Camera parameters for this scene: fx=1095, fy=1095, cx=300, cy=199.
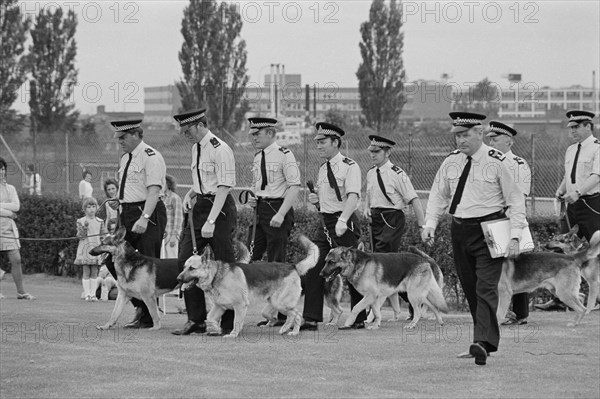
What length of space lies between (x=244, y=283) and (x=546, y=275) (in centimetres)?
363

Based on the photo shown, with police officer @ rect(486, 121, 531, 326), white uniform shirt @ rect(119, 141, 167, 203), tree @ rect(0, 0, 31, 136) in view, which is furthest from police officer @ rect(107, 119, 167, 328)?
tree @ rect(0, 0, 31, 136)

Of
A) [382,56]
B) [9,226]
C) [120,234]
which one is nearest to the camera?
[120,234]

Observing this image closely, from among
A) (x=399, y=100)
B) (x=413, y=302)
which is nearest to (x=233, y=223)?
(x=413, y=302)

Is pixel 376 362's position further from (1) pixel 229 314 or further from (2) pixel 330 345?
(1) pixel 229 314

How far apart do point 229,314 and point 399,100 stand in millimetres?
38725

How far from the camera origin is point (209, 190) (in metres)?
11.7

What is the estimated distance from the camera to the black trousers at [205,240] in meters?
11.7

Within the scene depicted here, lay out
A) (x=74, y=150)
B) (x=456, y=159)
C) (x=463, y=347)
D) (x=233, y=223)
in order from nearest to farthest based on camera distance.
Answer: (x=456, y=159) < (x=463, y=347) < (x=233, y=223) < (x=74, y=150)

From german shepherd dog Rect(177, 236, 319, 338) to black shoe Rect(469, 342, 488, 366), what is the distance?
Result: 2.64m

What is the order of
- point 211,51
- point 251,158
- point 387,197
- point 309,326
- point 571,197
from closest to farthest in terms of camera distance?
point 309,326 < point 387,197 < point 571,197 < point 251,158 < point 211,51

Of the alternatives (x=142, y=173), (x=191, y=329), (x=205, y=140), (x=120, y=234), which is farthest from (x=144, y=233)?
(x=205, y=140)

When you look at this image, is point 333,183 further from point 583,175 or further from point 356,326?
point 583,175

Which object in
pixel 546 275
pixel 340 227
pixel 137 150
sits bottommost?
pixel 546 275

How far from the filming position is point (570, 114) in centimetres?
1420
